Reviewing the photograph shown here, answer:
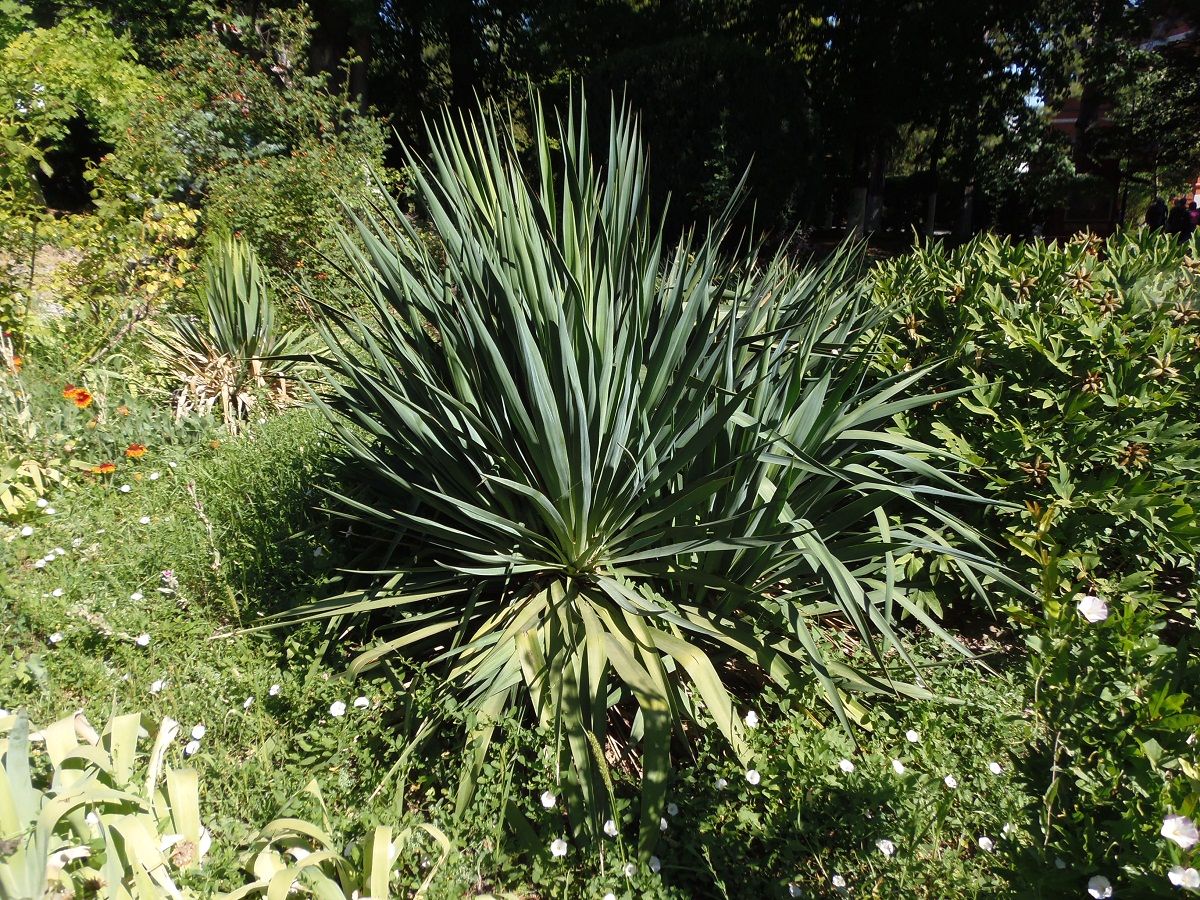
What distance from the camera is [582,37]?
15219 millimetres

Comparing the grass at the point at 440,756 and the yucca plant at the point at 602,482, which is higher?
the yucca plant at the point at 602,482

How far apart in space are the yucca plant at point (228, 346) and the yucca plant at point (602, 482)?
3077mm

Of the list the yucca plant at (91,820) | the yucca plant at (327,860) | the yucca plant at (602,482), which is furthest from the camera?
the yucca plant at (602,482)

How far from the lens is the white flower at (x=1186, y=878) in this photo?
1107 mm

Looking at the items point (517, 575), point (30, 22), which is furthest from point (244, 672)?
point (30, 22)

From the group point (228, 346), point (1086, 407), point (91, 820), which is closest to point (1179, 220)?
point (1086, 407)

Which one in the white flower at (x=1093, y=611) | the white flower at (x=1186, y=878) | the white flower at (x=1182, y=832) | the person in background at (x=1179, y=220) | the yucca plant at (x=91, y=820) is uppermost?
the person in background at (x=1179, y=220)

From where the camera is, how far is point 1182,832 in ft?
3.74

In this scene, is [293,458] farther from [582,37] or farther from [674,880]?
[582,37]

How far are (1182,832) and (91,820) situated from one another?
2171 millimetres

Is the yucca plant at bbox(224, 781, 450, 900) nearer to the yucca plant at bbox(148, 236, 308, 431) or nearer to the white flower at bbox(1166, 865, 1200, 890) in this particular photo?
the white flower at bbox(1166, 865, 1200, 890)

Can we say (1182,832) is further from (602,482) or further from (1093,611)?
(602,482)

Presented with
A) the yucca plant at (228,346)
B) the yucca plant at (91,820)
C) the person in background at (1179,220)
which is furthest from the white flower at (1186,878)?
the person in background at (1179,220)

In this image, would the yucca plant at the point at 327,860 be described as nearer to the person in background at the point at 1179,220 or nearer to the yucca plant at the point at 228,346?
the yucca plant at the point at 228,346
